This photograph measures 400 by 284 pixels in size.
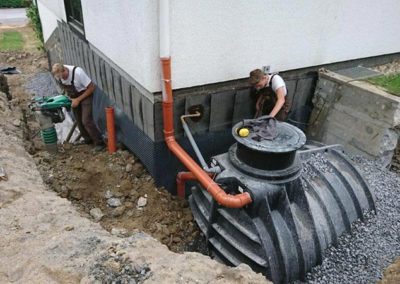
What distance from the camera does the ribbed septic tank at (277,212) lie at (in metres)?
3.48

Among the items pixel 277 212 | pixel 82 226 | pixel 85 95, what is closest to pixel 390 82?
pixel 277 212

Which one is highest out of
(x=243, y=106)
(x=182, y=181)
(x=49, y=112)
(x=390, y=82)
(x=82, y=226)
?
(x=390, y=82)

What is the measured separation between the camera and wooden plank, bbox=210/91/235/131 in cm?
472

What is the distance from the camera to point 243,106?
5031 millimetres

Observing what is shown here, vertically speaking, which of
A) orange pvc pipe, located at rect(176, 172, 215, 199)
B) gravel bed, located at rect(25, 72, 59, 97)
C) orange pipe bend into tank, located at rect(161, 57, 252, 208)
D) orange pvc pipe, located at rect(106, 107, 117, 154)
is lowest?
gravel bed, located at rect(25, 72, 59, 97)

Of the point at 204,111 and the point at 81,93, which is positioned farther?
the point at 81,93

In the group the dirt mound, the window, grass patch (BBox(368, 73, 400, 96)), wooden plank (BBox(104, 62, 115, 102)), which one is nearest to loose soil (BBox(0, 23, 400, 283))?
the dirt mound

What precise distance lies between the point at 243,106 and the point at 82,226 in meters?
2.88

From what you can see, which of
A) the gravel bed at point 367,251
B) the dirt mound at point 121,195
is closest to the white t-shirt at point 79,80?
the dirt mound at point 121,195

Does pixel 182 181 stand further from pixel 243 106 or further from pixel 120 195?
pixel 243 106

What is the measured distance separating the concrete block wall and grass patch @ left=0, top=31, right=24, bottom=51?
13105 mm

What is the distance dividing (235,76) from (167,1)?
59.1 inches

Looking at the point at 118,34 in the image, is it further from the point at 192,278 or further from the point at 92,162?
the point at 192,278

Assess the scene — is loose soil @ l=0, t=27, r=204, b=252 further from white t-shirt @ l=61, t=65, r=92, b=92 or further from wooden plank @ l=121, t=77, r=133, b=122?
white t-shirt @ l=61, t=65, r=92, b=92
